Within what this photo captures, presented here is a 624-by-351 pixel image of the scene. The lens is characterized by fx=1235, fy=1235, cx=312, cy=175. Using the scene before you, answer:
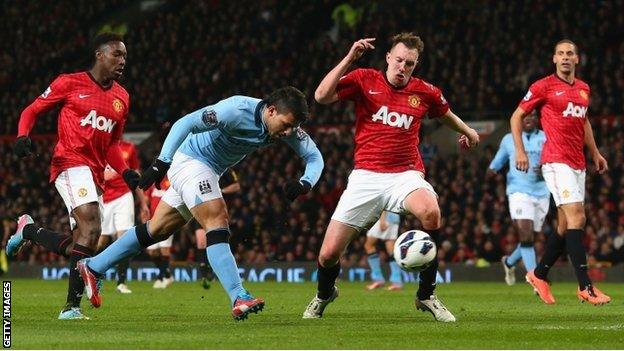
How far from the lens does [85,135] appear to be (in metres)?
10.9

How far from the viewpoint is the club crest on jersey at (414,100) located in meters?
10.1

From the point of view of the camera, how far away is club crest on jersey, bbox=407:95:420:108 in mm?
10086

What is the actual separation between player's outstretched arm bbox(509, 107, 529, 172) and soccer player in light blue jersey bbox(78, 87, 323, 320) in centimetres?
308

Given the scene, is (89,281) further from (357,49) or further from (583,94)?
(583,94)

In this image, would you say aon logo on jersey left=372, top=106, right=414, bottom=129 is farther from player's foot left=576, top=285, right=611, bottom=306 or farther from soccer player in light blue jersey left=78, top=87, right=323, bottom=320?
player's foot left=576, top=285, right=611, bottom=306

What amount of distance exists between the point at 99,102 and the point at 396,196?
2.85m

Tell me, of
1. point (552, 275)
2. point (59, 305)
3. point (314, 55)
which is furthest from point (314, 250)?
point (59, 305)

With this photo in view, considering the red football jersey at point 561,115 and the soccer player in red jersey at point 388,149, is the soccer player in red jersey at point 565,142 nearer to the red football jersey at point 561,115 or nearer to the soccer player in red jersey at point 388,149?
the red football jersey at point 561,115

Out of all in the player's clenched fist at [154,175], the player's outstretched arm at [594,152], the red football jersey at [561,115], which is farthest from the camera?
the player's outstretched arm at [594,152]

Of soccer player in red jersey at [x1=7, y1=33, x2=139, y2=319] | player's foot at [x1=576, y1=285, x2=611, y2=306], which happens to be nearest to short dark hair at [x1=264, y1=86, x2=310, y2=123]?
soccer player in red jersey at [x1=7, y1=33, x2=139, y2=319]

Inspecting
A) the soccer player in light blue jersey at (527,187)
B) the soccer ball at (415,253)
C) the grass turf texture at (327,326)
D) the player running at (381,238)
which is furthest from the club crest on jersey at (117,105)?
the player running at (381,238)

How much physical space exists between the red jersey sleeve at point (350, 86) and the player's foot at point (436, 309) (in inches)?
69.5

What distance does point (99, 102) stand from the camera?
35.8 feet

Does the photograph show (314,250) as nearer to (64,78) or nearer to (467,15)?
(467,15)
